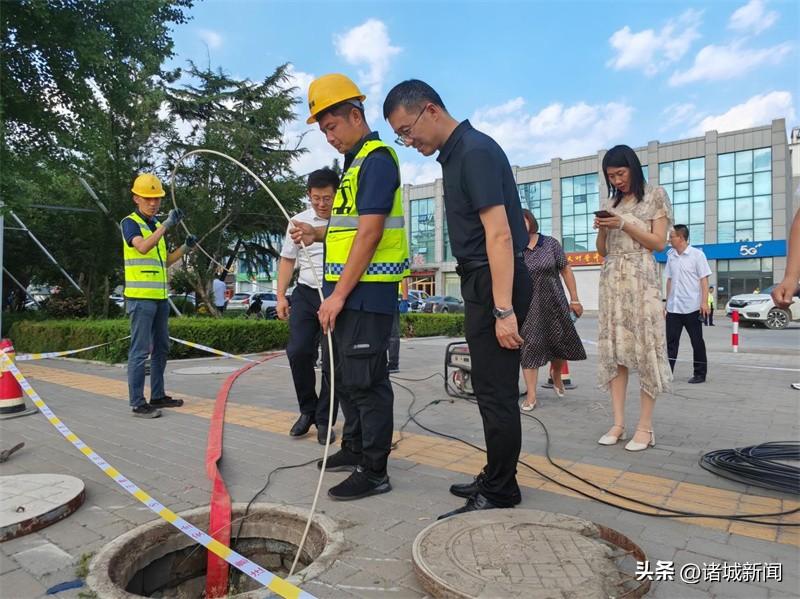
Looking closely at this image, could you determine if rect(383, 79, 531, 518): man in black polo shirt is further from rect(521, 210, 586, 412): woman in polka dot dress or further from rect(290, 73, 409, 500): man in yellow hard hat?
rect(521, 210, 586, 412): woman in polka dot dress

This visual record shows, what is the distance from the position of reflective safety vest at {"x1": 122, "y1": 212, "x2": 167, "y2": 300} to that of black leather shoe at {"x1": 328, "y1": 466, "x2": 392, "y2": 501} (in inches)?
117

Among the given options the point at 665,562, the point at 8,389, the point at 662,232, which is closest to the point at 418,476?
the point at 665,562

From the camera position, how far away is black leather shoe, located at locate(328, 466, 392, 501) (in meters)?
2.74

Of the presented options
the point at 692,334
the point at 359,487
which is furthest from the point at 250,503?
the point at 692,334

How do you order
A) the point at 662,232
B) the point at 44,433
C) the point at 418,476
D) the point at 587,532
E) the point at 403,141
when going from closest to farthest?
1. the point at 587,532
2. the point at 403,141
3. the point at 418,476
4. the point at 662,232
5. the point at 44,433

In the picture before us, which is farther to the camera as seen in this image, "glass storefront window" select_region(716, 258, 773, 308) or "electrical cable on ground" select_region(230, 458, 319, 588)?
"glass storefront window" select_region(716, 258, 773, 308)

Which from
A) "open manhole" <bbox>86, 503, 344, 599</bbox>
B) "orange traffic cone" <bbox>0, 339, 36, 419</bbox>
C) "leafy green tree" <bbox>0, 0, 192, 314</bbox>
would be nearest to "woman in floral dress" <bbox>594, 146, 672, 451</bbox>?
"open manhole" <bbox>86, 503, 344, 599</bbox>

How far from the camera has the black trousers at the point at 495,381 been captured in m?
2.49

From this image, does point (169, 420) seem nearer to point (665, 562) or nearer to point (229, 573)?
point (229, 573)

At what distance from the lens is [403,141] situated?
8.76ft

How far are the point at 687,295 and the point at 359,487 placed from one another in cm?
541

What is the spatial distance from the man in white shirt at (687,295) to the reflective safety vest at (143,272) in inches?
227

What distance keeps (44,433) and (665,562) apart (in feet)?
14.3

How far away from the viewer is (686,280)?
657 cm
